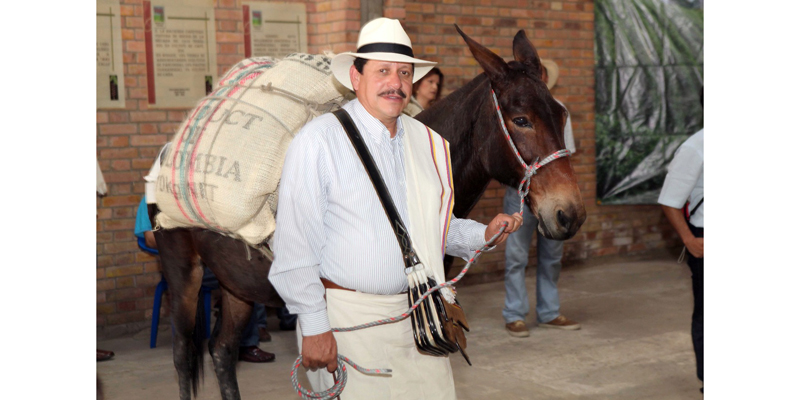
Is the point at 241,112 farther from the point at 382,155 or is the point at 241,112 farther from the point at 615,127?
the point at 615,127

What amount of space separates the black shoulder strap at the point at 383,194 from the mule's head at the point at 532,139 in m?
0.90

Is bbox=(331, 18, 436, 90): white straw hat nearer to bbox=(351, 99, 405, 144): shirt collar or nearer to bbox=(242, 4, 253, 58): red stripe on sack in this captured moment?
bbox=(351, 99, 405, 144): shirt collar

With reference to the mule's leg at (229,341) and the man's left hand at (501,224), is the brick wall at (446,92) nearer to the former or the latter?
the mule's leg at (229,341)

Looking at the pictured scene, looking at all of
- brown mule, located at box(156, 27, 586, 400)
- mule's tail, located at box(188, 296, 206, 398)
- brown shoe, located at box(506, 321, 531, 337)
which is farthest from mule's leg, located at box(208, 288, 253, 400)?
brown shoe, located at box(506, 321, 531, 337)

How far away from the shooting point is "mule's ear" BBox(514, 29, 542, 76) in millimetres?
3592

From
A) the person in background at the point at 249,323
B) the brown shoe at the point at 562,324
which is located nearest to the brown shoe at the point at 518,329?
the brown shoe at the point at 562,324

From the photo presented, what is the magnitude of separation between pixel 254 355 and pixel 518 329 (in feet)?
6.84

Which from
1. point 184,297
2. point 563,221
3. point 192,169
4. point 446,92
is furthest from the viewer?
point 446,92

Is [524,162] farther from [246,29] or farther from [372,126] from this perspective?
[246,29]

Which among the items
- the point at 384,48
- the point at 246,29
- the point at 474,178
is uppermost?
the point at 246,29

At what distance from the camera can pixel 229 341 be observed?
172 inches

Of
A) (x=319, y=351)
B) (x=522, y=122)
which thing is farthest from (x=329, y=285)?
(x=522, y=122)

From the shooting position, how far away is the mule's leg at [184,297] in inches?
165

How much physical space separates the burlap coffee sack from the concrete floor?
1722 millimetres
